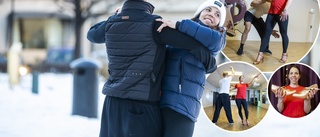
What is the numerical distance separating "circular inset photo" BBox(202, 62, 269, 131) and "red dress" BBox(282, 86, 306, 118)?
100 mm

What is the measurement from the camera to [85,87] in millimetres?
3963

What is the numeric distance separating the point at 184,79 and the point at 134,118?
24 cm

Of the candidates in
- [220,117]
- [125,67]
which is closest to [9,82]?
[220,117]

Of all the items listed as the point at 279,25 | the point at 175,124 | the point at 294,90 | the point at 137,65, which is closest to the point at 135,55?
the point at 137,65

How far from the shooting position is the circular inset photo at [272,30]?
233cm

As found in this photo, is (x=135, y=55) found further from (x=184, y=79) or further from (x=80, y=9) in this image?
(x=80, y=9)

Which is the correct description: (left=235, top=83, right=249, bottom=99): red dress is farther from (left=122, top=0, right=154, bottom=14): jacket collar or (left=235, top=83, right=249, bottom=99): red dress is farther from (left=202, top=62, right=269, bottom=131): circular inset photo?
(left=122, top=0, right=154, bottom=14): jacket collar

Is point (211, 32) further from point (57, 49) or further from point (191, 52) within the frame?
point (57, 49)

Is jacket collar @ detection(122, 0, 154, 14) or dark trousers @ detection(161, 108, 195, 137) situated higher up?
jacket collar @ detection(122, 0, 154, 14)

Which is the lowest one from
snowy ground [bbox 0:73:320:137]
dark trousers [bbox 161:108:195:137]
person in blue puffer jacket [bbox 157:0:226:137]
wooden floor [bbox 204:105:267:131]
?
snowy ground [bbox 0:73:320:137]

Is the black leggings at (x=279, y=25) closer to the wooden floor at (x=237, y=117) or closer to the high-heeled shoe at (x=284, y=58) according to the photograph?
the high-heeled shoe at (x=284, y=58)

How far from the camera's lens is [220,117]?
2.46 meters

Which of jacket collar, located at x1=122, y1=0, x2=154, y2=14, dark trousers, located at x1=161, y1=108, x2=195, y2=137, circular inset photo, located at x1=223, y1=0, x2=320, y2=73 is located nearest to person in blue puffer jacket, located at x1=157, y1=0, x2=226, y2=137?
dark trousers, located at x1=161, y1=108, x2=195, y2=137

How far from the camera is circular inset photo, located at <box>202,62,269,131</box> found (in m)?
2.39
